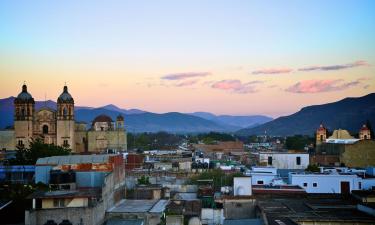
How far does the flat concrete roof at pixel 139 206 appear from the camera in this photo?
78.4 ft

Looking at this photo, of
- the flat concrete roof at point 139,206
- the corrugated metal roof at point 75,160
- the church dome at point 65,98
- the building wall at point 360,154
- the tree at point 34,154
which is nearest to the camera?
the flat concrete roof at point 139,206

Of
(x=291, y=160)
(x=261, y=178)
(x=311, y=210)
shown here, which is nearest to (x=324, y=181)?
(x=261, y=178)

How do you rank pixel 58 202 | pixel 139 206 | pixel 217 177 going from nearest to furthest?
pixel 58 202 → pixel 139 206 → pixel 217 177

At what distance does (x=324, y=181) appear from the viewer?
1266 inches

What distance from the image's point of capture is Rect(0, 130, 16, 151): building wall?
52188 mm

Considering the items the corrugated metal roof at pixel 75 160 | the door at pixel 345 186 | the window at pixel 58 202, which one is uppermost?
the corrugated metal roof at pixel 75 160

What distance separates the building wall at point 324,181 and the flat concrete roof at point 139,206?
8465 mm

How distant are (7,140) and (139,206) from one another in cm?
3025

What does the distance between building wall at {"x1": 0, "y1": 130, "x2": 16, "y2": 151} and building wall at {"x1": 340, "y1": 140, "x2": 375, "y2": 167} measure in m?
28.0

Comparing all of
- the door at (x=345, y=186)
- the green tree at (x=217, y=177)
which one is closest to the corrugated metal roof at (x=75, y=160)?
the green tree at (x=217, y=177)

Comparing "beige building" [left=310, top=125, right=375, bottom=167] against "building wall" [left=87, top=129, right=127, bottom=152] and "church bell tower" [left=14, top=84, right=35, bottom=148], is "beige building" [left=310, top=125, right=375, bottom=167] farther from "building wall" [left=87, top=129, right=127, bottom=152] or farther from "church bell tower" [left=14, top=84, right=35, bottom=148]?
"church bell tower" [left=14, top=84, right=35, bottom=148]

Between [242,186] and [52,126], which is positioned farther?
[52,126]

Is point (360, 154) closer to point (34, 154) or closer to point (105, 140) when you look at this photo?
point (34, 154)

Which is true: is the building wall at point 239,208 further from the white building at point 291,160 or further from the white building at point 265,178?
the white building at point 291,160
